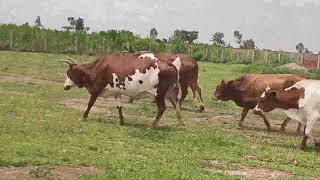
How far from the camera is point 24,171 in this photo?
8969 mm

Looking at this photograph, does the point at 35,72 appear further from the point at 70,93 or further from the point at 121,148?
the point at 121,148

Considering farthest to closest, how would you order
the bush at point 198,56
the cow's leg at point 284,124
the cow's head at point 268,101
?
the bush at point 198,56
the cow's leg at point 284,124
the cow's head at point 268,101

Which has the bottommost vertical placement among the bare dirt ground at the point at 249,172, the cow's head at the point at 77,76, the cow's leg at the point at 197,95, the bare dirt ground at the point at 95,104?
the bare dirt ground at the point at 249,172

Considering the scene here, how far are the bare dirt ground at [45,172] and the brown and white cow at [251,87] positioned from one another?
8019 millimetres

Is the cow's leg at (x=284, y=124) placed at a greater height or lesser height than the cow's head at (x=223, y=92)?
lesser

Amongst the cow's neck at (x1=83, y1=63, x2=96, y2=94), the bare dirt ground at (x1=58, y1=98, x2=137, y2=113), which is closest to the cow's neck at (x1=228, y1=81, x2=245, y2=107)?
the bare dirt ground at (x1=58, y1=98, x2=137, y2=113)

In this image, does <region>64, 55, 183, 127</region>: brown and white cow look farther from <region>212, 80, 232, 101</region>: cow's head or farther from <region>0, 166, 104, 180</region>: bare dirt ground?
<region>0, 166, 104, 180</region>: bare dirt ground

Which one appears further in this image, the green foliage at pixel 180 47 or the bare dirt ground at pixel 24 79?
the green foliage at pixel 180 47

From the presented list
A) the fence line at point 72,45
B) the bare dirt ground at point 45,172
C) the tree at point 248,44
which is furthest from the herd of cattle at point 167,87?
the tree at point 248,44

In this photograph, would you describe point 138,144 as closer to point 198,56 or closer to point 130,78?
point 130,78

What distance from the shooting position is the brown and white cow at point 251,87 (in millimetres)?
16623

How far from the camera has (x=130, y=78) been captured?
1514cm

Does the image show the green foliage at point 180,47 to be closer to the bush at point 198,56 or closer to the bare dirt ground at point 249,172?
the bush at point 198,56

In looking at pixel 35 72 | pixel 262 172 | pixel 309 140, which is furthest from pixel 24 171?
pixel 35 72
